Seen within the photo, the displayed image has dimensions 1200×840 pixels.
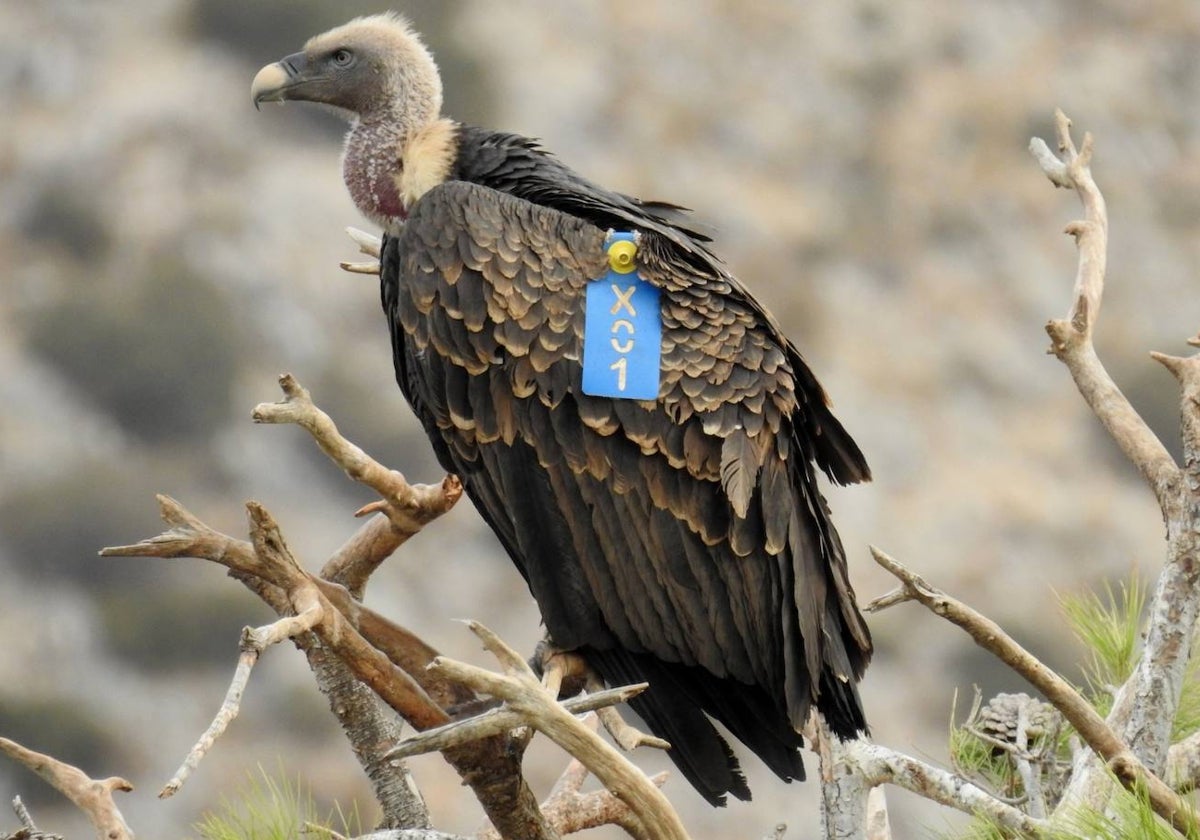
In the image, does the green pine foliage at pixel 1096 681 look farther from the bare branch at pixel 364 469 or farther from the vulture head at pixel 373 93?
the vulture head at pixel 373 93

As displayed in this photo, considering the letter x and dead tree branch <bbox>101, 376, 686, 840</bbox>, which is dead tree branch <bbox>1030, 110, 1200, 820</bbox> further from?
dead tree branch <bbox>101, 376, 686, 840</bbox>

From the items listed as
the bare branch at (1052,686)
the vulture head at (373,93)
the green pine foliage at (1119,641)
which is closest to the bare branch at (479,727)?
the bare branch at (1052,686)

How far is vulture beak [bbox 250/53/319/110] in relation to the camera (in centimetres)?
381

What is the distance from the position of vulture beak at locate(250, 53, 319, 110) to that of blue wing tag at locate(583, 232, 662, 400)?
104 centimetres

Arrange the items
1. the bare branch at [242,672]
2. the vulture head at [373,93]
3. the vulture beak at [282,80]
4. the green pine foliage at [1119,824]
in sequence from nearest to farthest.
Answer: the bare branch at [242,672] → the green pine foliage at [1119,824] → the vulture head at [373,93] → the vulture beak at [282,80]

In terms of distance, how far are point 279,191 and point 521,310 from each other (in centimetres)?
1143

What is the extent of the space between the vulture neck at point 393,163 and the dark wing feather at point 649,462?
0.24 m

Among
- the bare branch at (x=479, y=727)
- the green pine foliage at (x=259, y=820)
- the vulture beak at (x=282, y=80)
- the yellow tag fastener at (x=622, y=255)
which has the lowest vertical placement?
the green pine foliage at (x=259, y=820)

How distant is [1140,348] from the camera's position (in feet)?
47.1

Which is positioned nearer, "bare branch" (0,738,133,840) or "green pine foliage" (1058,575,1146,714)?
"bare branch" (0,738,133,840)

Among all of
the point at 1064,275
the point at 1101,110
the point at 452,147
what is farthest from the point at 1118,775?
the point at 1101,110

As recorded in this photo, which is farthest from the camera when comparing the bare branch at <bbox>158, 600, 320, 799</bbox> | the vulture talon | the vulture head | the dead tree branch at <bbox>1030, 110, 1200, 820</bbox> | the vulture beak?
the vulture beak

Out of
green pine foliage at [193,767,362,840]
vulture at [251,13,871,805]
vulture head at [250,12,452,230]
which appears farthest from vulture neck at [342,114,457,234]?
green pine foliage at [193,767,362,840]

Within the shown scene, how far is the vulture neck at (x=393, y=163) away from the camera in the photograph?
3.58 meters
